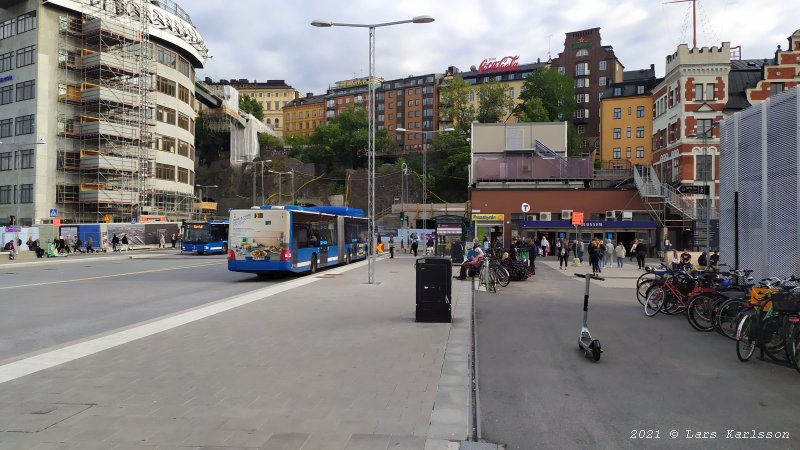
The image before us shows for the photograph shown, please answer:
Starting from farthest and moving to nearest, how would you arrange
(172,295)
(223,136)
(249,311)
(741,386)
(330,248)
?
1. (223,136)
2. (330,248)
3. (172,295)
4. (249,311)
5. (741,386)

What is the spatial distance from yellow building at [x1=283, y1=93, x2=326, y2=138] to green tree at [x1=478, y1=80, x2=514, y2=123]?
64.7 meters

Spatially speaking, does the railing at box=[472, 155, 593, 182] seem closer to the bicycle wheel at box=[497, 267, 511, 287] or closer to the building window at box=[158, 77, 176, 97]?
the bicycle wheel at box=[497, 267, 511, 287]

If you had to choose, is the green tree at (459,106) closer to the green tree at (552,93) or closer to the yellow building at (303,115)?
the green tree at (552,93)

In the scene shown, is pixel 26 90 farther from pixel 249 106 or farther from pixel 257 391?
pixel 249 106

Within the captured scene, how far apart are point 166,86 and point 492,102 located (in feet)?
153

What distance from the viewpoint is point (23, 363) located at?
307 inches

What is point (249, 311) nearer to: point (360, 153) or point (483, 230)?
point (483, 230)

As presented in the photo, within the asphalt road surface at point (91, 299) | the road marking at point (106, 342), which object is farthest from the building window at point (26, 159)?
the road marking at point (106, 342)

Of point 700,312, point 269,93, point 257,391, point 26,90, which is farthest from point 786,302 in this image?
point 269,93

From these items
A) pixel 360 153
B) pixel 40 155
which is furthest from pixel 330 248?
pixel 360 153

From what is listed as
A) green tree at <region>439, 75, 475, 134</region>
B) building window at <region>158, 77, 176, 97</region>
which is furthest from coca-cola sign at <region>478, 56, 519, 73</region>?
building window at <region>158, 77, 176, 97</region>

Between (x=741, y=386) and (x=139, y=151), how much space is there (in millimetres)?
62919

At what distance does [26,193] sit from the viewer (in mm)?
54531

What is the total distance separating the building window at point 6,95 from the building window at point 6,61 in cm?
184
